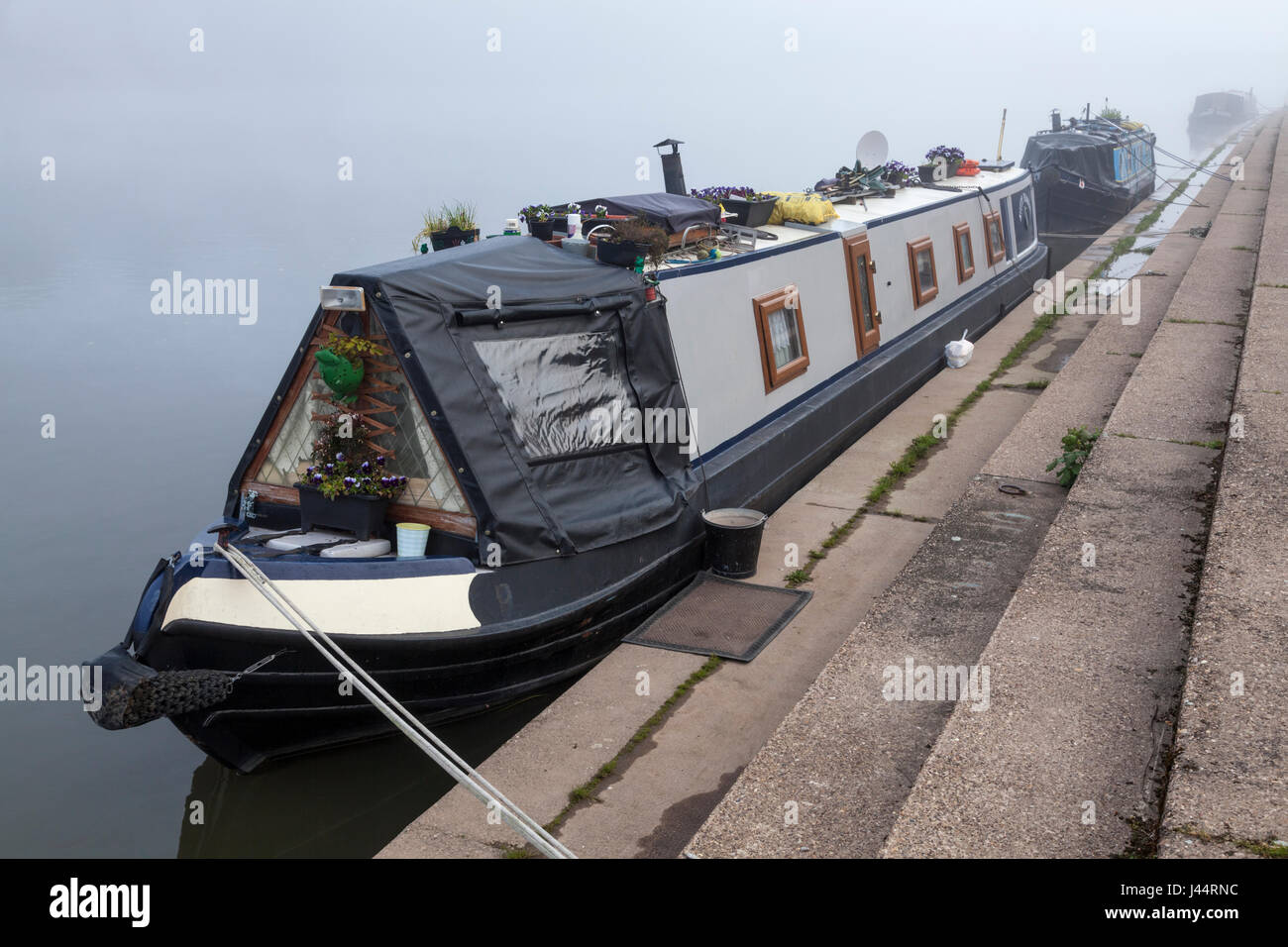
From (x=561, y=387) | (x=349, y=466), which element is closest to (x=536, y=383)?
(x=561, y=387)

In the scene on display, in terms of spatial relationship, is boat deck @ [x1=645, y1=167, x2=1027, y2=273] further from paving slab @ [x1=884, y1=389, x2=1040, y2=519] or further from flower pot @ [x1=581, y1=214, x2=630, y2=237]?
paving slab @ [x1=884, y1=389, x2=1040, y2=519]

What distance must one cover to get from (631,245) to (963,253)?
8.01 m

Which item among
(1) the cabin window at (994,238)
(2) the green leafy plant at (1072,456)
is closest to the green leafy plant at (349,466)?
(2) the green leafy plant at (1072,456)

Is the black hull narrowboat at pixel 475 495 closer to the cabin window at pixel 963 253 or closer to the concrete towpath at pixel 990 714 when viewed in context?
the concrete towpath at pixel 990 714

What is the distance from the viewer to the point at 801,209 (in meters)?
10.1

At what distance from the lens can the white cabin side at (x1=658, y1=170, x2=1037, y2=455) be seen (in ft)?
26.2

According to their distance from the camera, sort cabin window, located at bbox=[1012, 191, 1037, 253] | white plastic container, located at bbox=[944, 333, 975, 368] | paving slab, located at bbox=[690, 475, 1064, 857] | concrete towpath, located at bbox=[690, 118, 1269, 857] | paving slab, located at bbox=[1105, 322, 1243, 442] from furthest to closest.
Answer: cabin window, located at bbox=[1012, 191, 1037, 253]
white plastic container, located at bbox=[944, 333, 975, 368]
paving slab, located at bbox=[1105, 322, 1243, 442]
paving slab, located at bbox=[690, 475, 1064, 857]
concrete towpath, located at bbox=[690, 118, 1269, 857]

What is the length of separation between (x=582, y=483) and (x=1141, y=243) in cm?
2067

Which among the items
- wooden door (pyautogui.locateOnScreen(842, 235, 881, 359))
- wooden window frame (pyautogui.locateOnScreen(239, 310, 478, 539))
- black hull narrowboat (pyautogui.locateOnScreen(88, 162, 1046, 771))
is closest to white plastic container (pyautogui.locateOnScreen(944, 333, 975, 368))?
wooden door (pyautogui.locateOnScreen(842, 235, 881, 359))

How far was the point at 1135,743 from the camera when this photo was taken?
180 inches

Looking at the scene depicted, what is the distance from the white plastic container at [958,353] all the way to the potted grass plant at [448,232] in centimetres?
731

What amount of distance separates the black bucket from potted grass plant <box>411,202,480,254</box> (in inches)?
103

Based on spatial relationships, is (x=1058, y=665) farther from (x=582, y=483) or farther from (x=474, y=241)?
(x=474, y=241)
